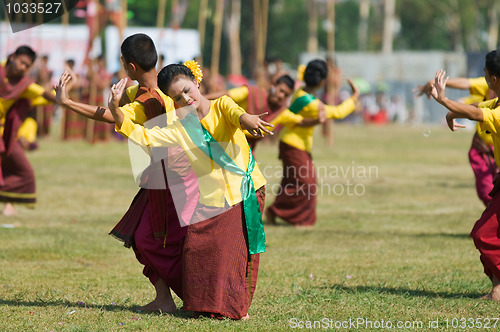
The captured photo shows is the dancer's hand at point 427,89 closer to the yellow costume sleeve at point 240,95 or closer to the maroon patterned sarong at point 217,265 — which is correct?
the maroon patterned sarong at point 217,265

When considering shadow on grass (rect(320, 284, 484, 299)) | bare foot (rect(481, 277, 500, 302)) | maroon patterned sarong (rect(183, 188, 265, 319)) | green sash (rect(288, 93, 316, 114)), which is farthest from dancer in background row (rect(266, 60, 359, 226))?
maroon patterned sarong (rect(183, 188, 265, 319))

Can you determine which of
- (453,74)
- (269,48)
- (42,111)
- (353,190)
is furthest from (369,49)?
→ (353,190)

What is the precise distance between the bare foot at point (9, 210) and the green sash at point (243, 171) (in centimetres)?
574

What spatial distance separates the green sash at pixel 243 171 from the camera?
5152 millimetres

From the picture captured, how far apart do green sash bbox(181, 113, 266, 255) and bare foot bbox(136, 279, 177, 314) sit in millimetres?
703

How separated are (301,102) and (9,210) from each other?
3.70 m

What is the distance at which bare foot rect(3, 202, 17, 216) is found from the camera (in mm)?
10375

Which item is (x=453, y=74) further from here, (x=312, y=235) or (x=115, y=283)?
(x=115, y=283)

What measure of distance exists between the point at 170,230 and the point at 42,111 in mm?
17744

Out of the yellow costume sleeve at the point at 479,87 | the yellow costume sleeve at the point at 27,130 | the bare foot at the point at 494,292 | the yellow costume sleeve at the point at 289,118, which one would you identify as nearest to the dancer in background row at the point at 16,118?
the yellow costume sleeve at the point at 27,130

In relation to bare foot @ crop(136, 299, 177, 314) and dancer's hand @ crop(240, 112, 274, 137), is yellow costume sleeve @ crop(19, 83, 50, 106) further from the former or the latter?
dancer's hand @ crop(240, 112, 274, 137)

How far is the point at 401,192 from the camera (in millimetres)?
13359

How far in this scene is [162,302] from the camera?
5.66 metres

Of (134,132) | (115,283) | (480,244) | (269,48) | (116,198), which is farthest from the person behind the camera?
(269,48)
